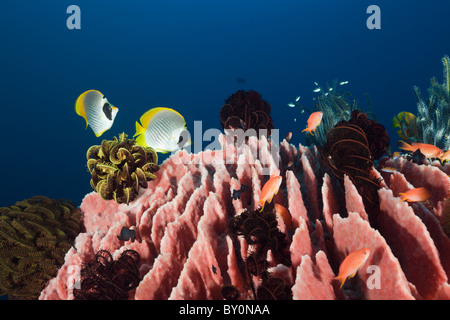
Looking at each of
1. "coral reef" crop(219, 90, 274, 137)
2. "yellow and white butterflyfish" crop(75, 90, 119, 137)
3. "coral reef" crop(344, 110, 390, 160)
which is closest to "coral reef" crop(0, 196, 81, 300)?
"yellow and white butterflyfish" crop(75, 90, 119, 137)

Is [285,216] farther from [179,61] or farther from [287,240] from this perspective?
[179,61]

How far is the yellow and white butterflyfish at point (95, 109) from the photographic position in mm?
3279

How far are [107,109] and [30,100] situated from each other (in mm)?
63405

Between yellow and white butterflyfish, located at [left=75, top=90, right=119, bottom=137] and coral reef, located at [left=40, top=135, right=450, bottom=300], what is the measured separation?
1.14 metres

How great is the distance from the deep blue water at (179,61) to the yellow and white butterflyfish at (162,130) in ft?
164

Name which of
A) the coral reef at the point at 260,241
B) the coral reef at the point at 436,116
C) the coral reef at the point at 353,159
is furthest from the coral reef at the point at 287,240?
the coral reef at the point at 436,116

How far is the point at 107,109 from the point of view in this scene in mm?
3436

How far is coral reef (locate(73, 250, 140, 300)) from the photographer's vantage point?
2008 mm

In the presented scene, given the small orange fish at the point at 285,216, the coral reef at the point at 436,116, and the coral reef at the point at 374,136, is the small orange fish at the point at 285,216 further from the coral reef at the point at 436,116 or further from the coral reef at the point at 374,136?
the coral reef at the point at 436,116

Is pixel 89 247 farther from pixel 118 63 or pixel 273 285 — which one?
pixel 118 63

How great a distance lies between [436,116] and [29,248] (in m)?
7.96

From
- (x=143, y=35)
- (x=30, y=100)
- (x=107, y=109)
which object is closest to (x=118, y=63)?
(x=143, y=35)

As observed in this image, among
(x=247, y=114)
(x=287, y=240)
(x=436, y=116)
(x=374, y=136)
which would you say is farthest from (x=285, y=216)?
(x=436, y=116)
